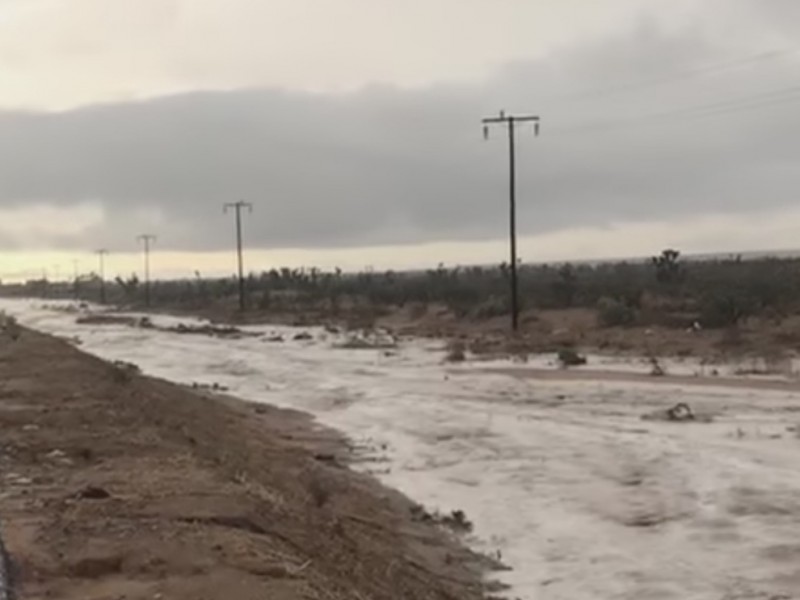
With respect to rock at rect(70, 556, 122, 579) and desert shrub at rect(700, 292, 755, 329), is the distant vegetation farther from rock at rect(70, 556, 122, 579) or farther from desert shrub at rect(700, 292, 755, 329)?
rock at rect(70, 556, 122, 579)

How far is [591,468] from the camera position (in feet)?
69.5

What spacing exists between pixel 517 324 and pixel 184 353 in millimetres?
15150

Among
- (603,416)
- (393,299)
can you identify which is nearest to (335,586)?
(603,416)

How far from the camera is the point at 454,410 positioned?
30.5m

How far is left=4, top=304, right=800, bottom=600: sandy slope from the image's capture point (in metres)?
14.4

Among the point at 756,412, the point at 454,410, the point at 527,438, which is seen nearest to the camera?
the point at 527,438

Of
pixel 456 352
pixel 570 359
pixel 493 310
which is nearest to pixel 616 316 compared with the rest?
pixel 456 352

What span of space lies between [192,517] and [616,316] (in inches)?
1769

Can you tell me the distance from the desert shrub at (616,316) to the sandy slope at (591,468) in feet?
50.3

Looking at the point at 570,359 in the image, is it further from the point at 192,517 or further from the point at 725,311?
the point at 192,517

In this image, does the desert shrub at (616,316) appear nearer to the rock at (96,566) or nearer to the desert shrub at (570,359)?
the desert shrub at (570,359)

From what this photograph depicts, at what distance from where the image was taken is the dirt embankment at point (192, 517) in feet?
34.0

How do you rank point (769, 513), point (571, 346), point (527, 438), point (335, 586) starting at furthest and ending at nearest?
point (571, 346) < point (527, 438) < point (769, 513) < point (335, 586)

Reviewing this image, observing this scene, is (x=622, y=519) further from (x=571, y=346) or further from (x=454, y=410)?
(x=571, y=346)
